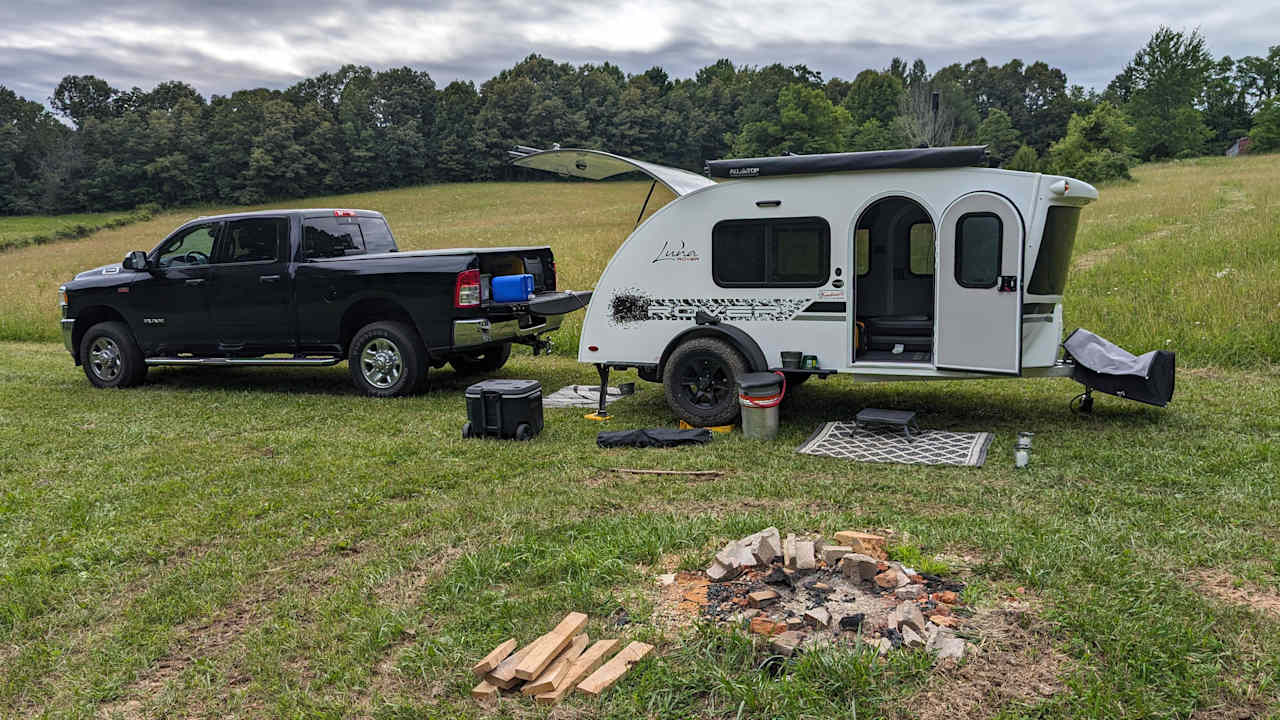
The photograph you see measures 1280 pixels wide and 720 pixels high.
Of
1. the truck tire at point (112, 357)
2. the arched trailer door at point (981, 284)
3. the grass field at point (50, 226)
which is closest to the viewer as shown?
Result: the arched trailer door at point (981, 284)

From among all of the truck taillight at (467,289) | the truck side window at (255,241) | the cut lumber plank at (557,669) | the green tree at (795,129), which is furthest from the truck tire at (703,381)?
the green tree at (795,129)

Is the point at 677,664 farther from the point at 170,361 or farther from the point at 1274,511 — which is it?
the point at 170,361

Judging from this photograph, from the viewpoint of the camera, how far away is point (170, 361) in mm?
10641

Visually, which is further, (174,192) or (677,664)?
(174,192)

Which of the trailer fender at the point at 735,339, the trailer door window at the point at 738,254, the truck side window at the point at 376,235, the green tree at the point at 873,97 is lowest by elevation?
the trailer fender at the point at 735,339

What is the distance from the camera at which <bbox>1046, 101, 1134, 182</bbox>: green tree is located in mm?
38906

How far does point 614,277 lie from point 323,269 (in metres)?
3.76

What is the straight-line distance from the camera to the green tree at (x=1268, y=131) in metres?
62.4

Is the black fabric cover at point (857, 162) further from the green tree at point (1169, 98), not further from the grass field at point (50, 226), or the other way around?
the green tree at point (1169, 98)

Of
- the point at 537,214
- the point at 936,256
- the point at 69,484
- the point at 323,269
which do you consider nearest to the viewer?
the point at 69,484

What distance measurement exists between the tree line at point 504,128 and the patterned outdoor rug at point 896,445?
46.2 metres

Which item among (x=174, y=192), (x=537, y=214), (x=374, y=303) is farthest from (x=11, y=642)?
(x=174, y=192)

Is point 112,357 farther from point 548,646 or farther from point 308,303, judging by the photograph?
point 548,646

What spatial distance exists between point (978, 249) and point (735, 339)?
2.20 meters
